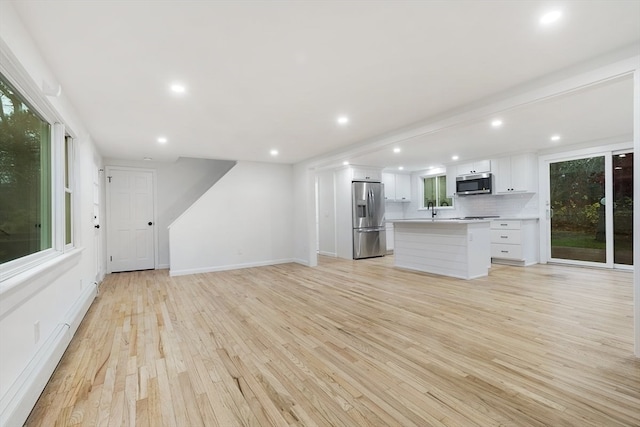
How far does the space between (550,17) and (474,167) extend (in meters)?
5.45

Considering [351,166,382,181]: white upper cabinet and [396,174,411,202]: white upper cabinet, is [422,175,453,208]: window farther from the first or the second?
[351,166,382,181]: white upper cabinet

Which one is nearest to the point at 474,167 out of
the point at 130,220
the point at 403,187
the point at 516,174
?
the point at 516,174

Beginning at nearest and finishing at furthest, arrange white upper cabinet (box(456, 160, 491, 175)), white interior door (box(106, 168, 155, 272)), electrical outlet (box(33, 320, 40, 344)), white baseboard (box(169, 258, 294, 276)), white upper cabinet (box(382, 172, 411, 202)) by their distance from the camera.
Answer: electrical outlet (box(33, 320, 40, 344)) → white baseboard (box(169, 258, 294, 276)) → white interior door (box(106, 168, 155, 272)) → white upper cabinet (box(456, 160, 491, 175)) → white upper cabinet (box(382, 172, 411, 202))

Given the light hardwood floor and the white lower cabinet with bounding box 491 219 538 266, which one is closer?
the light hardwood floor

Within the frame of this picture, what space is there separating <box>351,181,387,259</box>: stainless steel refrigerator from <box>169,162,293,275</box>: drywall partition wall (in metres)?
1.59

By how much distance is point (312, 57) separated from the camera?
2.28 meters

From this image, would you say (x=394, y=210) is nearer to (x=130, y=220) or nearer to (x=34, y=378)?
(x=130, y=220)

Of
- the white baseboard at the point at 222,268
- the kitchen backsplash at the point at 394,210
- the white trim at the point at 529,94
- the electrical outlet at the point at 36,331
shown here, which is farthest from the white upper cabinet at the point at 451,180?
the electrical outlet at the point at 36,331

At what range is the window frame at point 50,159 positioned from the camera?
1.74m

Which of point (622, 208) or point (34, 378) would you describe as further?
point (622, 208)

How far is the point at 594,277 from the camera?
15.4 feet

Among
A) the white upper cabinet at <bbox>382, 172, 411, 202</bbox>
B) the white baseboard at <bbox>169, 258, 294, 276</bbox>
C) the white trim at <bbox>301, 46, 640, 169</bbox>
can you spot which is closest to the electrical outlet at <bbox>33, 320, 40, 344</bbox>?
the white baseboard at <bbox>169, 258, 294, 276</bbox>

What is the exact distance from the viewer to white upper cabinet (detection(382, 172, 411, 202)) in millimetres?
8133

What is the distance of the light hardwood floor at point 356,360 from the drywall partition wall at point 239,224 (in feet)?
6.05
